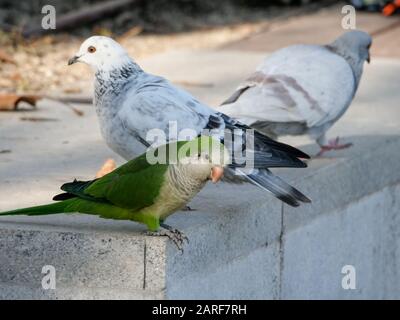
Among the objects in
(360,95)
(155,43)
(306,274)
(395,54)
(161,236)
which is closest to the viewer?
(161,236)

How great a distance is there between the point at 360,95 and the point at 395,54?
53.7 inches

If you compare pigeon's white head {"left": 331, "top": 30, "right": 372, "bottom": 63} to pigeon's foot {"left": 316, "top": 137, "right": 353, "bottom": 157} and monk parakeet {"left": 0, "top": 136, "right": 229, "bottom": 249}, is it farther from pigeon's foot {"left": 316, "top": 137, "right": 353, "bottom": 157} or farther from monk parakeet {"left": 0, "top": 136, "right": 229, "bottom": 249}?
monk parakeet {"left": 0, "top": 136, "right": 229, "bottom": 249}

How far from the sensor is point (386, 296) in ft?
19.8

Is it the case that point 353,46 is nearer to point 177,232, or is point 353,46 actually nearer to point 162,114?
point 162,114

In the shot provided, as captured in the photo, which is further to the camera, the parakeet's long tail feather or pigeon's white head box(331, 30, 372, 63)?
pigeon's white head box(331, 30, 372, 63)

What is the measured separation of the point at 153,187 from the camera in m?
4.00

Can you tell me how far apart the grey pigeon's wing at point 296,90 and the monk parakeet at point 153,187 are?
122 centimetres

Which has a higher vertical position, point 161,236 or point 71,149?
point 71,149

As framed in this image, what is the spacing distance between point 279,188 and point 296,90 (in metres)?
1.15

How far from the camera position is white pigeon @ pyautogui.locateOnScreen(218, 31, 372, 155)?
5344 millimetres

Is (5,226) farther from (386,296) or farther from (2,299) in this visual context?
(386,296)

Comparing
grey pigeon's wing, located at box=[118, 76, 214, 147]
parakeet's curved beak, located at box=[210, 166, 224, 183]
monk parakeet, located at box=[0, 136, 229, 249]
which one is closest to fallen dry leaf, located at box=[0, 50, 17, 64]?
grey pigeon's wing, located at box=[118, 76, 214, 147]

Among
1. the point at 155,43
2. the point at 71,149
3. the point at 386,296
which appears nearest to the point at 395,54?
the point at 155,43

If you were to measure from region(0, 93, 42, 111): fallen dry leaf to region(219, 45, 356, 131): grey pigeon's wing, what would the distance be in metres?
1.63
